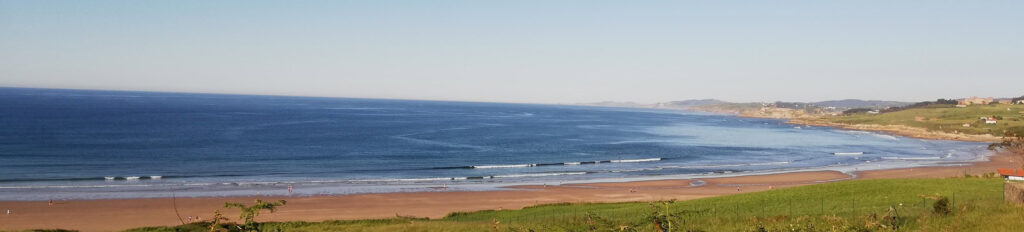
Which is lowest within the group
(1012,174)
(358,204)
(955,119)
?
(358,204)

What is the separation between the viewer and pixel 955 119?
144625 millimetres

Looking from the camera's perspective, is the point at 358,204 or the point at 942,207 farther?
the point at 358,204

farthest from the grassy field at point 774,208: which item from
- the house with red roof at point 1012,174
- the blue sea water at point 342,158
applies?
the blue sea water at point 342,158

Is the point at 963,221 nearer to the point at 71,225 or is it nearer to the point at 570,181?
the point at 71,225

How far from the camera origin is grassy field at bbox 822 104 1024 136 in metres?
125

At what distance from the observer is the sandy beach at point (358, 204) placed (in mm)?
32031

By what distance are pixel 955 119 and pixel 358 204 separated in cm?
15425

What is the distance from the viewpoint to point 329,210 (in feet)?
119

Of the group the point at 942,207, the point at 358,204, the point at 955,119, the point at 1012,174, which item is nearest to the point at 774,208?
the point at 942,207

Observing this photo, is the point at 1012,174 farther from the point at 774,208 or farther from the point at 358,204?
the point at 358,204

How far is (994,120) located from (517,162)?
11954 cm

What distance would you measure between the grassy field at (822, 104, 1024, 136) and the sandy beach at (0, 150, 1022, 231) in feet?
320

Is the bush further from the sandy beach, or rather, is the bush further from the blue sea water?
the blue sea water

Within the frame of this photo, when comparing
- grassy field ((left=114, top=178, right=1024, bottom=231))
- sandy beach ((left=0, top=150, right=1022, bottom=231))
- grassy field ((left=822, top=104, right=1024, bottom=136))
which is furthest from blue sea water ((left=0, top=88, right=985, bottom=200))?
grassy field ((left=822, top=104, right=1024, bottom=136))
